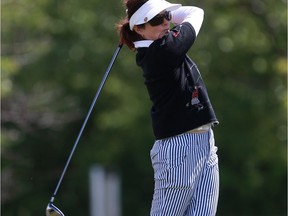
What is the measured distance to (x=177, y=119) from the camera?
4.68 meters

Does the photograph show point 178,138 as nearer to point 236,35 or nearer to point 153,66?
point 153,66

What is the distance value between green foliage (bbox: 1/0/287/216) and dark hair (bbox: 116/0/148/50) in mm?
10616

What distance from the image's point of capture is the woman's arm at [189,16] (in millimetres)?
4867

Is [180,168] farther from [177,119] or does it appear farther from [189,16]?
[189,16]

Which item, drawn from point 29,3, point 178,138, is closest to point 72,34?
point 29,3

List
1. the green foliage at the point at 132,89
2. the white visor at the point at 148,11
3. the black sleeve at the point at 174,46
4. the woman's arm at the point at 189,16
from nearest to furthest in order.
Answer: the black sleeve at the point at 174,46
the white visor at the point at 148,11
the woman's arm at the point at 189,16
the green foliage at the point at 132,89

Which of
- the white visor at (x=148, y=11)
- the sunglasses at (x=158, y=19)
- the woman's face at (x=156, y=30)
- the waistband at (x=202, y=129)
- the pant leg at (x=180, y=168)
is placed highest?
the white visor at (x=148, y=11)

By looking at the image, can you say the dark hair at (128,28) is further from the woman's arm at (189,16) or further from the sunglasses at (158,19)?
the woman's arm at (189,16)

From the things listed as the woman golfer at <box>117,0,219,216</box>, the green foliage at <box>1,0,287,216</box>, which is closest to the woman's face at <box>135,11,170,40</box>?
the woman golfer at <box>117,0,219,216</box>

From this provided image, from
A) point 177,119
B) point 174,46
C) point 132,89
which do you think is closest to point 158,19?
point 174,46

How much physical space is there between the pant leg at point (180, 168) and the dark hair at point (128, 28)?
0.59m

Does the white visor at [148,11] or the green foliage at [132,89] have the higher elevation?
the white visor at [148,11]

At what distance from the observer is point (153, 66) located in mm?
4605

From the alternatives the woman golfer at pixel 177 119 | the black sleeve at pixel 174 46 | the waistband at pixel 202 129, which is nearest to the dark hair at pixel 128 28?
the woman golfer at pixel 177 119
